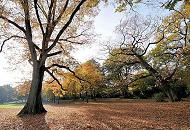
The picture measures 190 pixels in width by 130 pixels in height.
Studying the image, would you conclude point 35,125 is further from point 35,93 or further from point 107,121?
point 35,93

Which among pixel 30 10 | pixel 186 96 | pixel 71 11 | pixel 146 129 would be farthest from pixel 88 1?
pixel 186 96

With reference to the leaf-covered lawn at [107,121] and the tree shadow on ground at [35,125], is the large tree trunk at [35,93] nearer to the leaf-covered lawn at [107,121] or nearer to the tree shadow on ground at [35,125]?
the leaf-covered lawn at [107,121]

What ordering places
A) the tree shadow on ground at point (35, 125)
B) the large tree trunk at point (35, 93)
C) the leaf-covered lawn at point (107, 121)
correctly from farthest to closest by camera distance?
the large tree trunk at point (35, 93) → the tree shadow on ground at point (35, 125) → the leaf-covered lawn at point (107, 121)

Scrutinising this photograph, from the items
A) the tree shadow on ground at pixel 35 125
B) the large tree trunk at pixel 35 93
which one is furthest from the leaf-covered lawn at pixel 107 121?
the large tree trunk at pixel 35 93

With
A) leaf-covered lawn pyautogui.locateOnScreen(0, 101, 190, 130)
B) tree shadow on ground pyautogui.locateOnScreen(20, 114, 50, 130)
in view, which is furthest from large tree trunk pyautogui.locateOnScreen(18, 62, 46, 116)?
tree shadow on ground pyautogui.locateOnScreen(20, 114, 50, 130)

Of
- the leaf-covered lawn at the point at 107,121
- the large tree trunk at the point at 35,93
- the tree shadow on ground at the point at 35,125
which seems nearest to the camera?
the leaf-covered lawn at the point at 107,121

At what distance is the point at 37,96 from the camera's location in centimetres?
2375

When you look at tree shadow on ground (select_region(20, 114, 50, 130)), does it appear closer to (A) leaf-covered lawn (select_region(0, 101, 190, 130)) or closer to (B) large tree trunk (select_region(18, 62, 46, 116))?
(A) leaf-covered lawn (select_region(0, 101, 190, 130))

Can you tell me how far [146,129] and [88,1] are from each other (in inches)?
551

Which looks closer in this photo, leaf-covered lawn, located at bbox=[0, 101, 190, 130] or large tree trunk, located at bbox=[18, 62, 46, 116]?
leaf-covered lawn, located at bbox=[0, 101, 190, 130]

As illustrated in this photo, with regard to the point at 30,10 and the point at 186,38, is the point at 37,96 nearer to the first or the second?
the point at 30,10

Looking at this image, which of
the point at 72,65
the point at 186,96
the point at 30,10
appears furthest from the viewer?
the point at 186,96

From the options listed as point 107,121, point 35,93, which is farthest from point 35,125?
point 35,93

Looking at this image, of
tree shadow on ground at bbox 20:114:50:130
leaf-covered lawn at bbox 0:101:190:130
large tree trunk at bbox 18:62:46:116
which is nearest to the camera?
leaf-covered lawn at bbox 0:101:190:130
